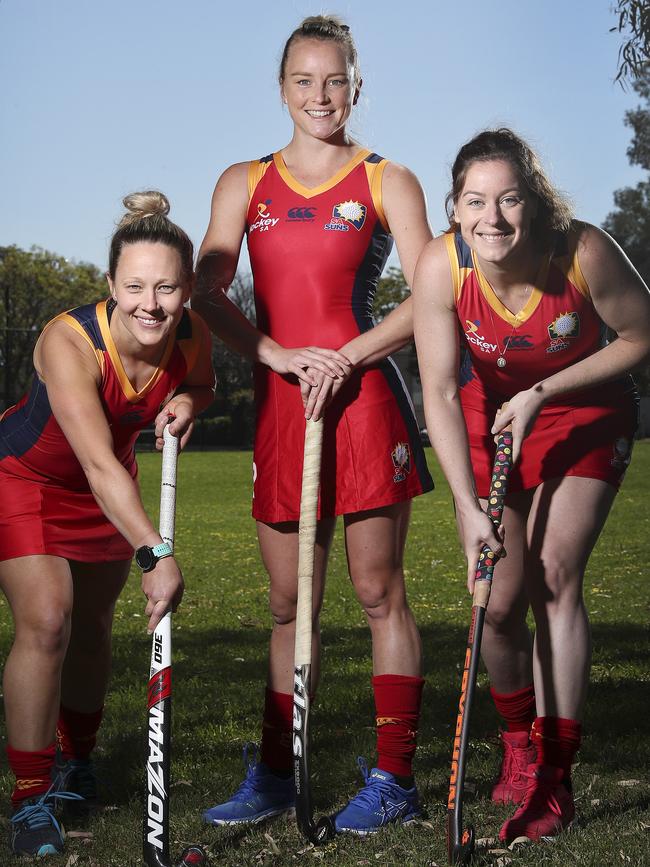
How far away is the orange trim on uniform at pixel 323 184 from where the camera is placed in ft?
12.4

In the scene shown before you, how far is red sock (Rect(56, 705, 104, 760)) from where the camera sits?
4.04 m

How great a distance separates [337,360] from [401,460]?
0.40 metres

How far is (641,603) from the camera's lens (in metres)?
10.4

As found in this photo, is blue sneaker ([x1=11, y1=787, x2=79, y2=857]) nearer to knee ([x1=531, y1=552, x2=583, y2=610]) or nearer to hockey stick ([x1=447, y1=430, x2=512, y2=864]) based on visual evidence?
hockey stick ([x1=447, y1=430, x2=512, y2=864])

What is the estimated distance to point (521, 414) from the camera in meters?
3.39

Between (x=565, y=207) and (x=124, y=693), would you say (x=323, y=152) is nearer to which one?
(x=565, y=207)

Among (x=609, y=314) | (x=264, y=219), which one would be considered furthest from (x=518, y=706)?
(x=264, y=219)

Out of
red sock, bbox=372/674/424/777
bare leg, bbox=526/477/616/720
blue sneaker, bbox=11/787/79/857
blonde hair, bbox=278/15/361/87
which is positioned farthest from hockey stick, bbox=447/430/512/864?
blonde hair, bbox=278/15/361/87

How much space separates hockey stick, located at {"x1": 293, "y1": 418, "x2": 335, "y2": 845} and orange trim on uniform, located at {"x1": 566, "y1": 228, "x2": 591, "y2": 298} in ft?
2.87

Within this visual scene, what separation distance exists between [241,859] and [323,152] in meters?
2.19

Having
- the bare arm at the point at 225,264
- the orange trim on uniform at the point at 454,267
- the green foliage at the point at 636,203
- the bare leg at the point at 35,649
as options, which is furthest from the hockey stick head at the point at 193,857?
the green foliage at the point at 636,203

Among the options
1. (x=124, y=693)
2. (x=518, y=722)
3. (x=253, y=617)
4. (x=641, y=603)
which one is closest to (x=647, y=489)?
(x=641, y=603)

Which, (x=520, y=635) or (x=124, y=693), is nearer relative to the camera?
(x=520, y=635)

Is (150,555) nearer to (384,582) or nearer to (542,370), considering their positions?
(384,582)
